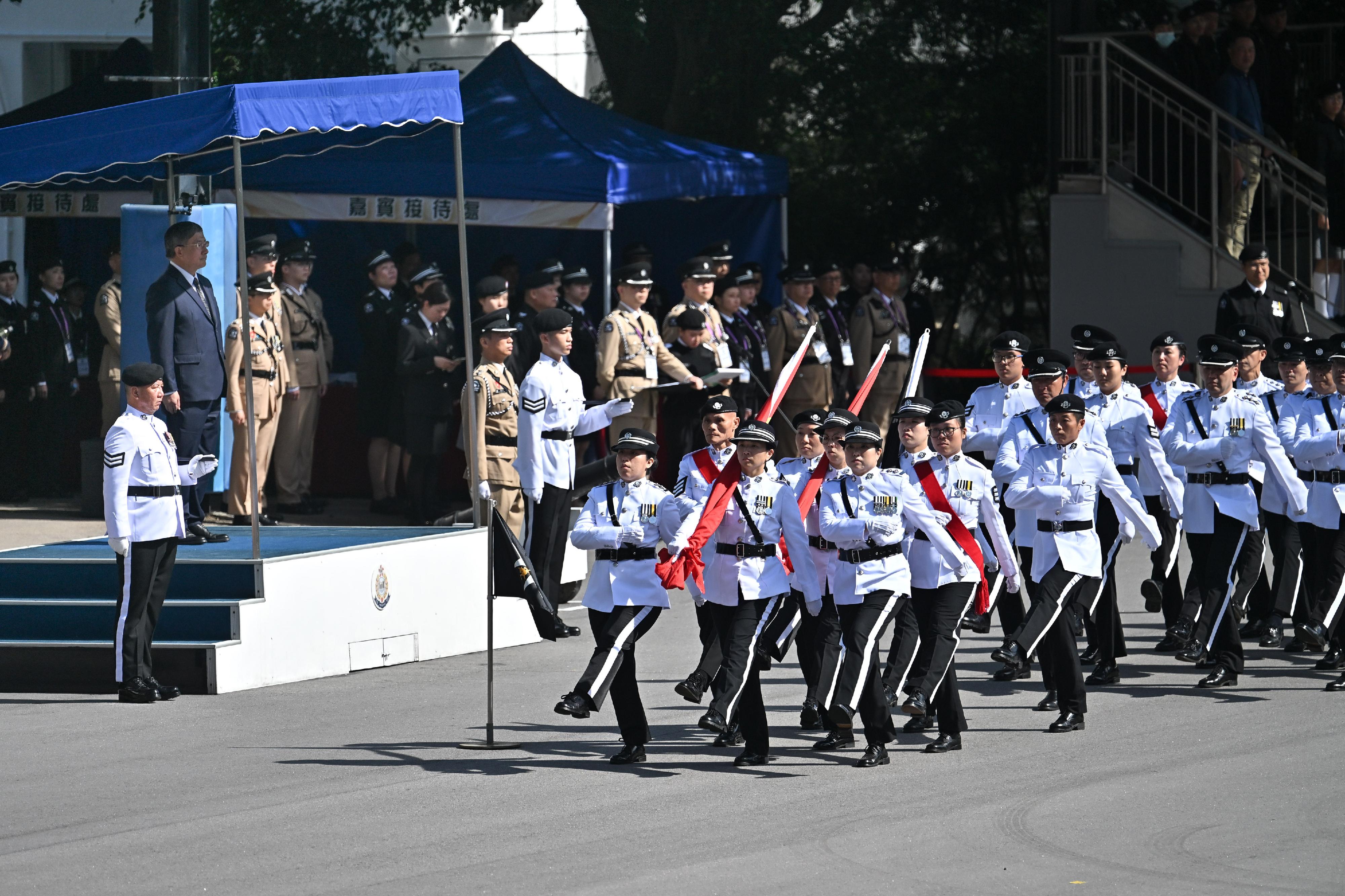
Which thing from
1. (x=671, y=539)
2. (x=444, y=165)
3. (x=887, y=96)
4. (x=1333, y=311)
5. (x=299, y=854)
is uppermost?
(x=887, y=96)

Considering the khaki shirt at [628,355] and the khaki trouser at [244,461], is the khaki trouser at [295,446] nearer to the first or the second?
the khaki trouser at [244,461]

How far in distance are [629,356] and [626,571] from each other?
5.66 metres

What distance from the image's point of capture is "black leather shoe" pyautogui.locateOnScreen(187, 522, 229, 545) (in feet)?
40.0

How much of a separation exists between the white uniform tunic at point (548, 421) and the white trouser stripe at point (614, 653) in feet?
11.2

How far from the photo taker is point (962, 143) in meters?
22.3

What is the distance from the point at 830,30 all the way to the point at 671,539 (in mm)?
14173

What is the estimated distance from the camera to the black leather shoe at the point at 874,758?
8625 millimetres

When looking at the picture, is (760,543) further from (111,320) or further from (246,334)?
(111,320)

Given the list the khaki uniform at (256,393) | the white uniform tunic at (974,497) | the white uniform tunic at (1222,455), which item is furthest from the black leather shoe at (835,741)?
the khaki uniform at (256,393)

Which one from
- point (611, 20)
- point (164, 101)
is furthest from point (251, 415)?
point (611, 20)

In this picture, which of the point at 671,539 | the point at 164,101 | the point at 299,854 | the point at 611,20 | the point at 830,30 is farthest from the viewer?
the point at 830,30

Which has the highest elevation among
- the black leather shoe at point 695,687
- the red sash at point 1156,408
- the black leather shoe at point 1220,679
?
the red sash at point 1156,408

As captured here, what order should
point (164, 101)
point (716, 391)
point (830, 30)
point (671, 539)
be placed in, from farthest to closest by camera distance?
point (830, 30) → point (716, 391) → point (164, 101) → point (671, 539)

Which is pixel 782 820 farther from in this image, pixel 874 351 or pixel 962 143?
pixel 962 143
